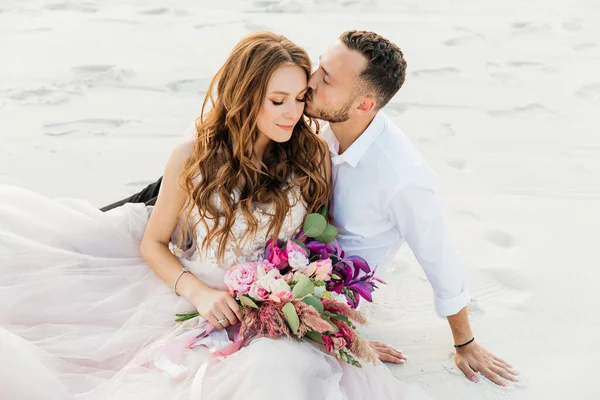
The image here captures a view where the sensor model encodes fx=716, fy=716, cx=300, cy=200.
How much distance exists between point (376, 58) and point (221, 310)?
121 centimetres

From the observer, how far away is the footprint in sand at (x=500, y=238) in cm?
426

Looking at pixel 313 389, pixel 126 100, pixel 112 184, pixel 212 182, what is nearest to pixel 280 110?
pixel 212 182

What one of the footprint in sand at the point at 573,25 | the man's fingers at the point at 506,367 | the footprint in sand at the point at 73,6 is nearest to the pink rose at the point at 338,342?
the man's fingers at the point at 506,367

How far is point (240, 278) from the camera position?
2768 millimetres

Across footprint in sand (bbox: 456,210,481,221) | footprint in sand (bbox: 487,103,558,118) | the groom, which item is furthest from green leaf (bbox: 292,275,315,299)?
footprint in sand (bbox: 487,103,558,118)

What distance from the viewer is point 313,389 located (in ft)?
8.52

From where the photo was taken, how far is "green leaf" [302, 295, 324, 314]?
2.63 metres

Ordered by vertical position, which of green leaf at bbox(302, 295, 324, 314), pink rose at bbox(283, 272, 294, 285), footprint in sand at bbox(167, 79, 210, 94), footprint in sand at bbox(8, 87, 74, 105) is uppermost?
pink rose at bbox(283, 272, 294, 285)

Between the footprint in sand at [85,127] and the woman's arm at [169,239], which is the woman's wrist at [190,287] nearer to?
the woman's arm at [169,239]

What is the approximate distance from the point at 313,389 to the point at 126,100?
365 cm

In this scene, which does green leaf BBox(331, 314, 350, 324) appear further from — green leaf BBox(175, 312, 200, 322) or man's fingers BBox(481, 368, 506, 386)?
man's fingers BBox(481, 368, 506, 386)

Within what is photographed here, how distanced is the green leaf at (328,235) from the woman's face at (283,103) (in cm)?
41

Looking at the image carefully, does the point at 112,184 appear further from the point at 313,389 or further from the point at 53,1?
the point at 53,1

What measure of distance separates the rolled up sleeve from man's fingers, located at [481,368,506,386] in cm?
35
